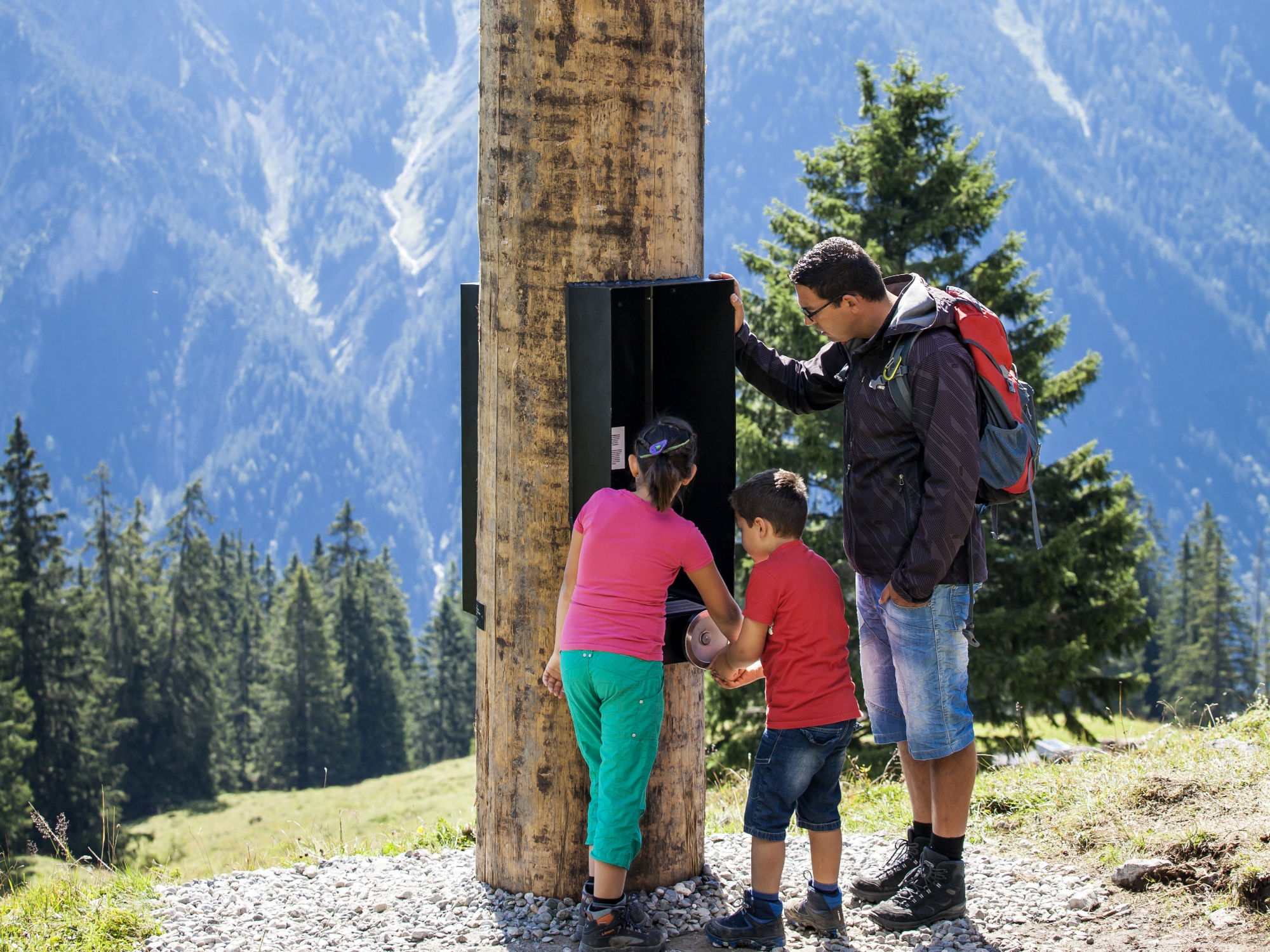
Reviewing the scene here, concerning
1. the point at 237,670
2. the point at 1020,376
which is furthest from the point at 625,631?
the point at 237,670

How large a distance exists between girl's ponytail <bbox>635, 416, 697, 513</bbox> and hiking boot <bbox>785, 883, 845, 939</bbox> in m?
1.45

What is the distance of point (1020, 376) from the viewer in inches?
766

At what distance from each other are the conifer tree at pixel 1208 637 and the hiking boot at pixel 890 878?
48512 mm

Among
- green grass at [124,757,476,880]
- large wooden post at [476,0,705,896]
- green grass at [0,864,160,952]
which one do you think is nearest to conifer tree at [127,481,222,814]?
green grass at [124,757,476,880]

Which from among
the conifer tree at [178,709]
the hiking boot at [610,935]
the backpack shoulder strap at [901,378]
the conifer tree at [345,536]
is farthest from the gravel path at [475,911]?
the conifer tree at [345,536]

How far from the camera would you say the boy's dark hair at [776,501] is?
372 centimetres

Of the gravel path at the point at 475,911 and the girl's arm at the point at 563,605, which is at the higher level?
the girl's arm at the point at 563,605

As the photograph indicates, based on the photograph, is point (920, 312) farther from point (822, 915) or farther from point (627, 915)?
point (627, 915)

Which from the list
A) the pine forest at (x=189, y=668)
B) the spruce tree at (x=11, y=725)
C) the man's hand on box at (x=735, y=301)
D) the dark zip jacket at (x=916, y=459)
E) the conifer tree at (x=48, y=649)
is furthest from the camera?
the pine forest at (x=189, y=668)

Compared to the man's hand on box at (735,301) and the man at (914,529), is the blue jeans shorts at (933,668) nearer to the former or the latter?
the man at (914,529)

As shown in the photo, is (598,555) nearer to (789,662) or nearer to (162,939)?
(789,662)

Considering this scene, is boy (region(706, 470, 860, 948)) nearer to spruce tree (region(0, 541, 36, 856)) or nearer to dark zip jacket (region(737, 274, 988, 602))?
dark zip jacket (region(737, 274, 988, 602))

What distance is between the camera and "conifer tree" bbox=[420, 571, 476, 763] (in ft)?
240

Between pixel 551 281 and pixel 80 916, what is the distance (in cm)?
287
